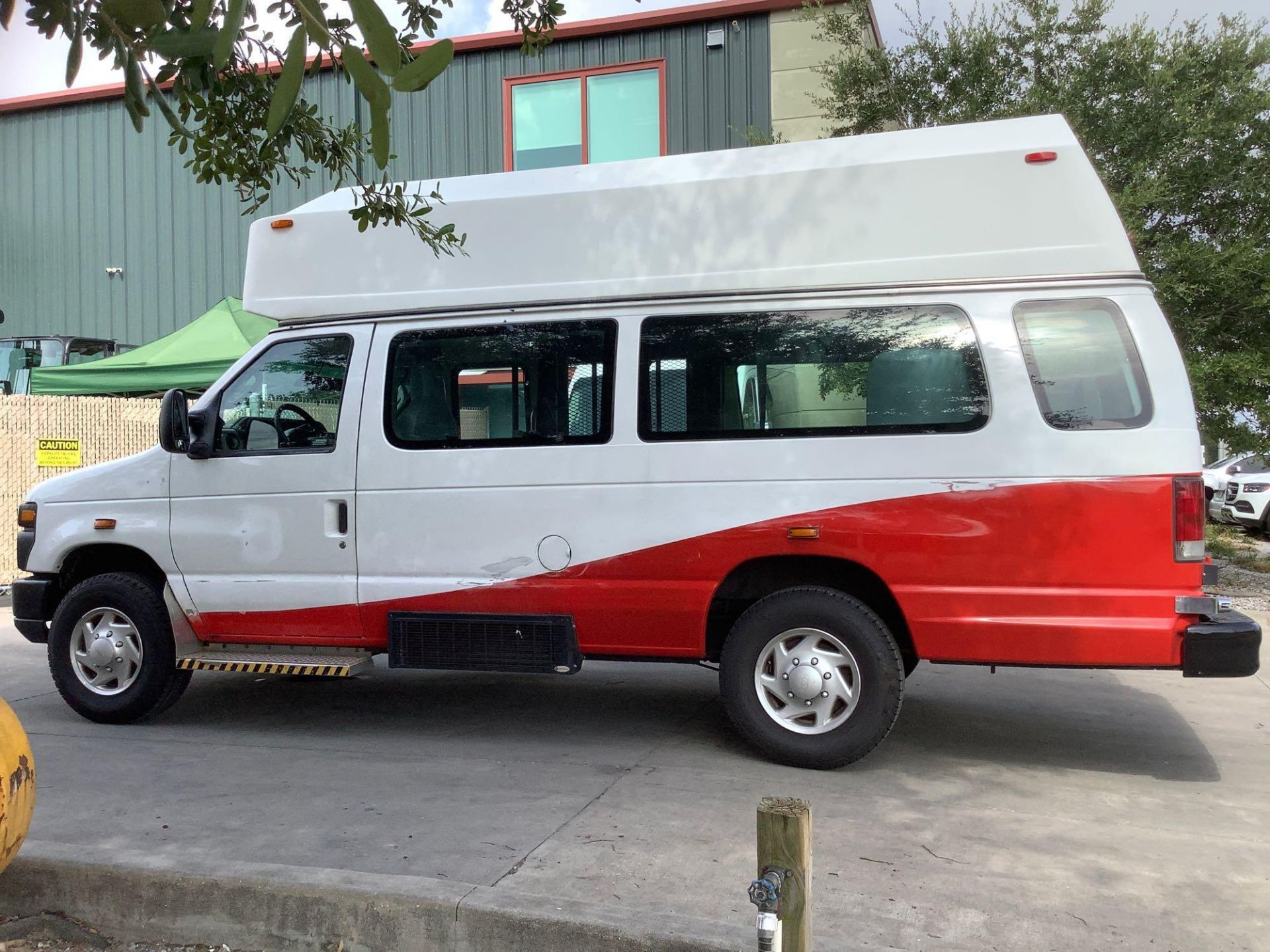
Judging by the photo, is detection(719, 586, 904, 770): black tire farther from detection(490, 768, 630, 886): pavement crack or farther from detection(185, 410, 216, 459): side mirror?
detection(185, 410, 216, 459): side mirror

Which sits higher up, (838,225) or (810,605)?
(838,225)

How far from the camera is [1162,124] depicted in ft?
33.6

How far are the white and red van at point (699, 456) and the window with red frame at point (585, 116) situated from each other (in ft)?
28.4

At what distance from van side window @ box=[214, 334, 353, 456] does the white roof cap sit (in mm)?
221

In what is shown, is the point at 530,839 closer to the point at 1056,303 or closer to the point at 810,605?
the point at 810,605

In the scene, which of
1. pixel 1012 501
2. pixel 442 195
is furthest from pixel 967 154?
pixel 442 195

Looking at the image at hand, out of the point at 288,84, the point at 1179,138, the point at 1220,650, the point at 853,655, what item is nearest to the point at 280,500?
the point at 853,655

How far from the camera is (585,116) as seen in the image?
14125mm

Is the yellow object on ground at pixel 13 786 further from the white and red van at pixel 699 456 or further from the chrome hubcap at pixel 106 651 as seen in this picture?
the chrome hubcap at pixel 106 651

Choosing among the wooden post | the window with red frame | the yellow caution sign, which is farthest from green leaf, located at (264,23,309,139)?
the window with red frame

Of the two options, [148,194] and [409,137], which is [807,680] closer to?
[409,137]

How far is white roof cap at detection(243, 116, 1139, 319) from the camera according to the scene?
493 centimetres

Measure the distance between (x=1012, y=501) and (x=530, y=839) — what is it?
8.34 feet

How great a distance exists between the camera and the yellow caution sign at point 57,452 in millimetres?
11656
